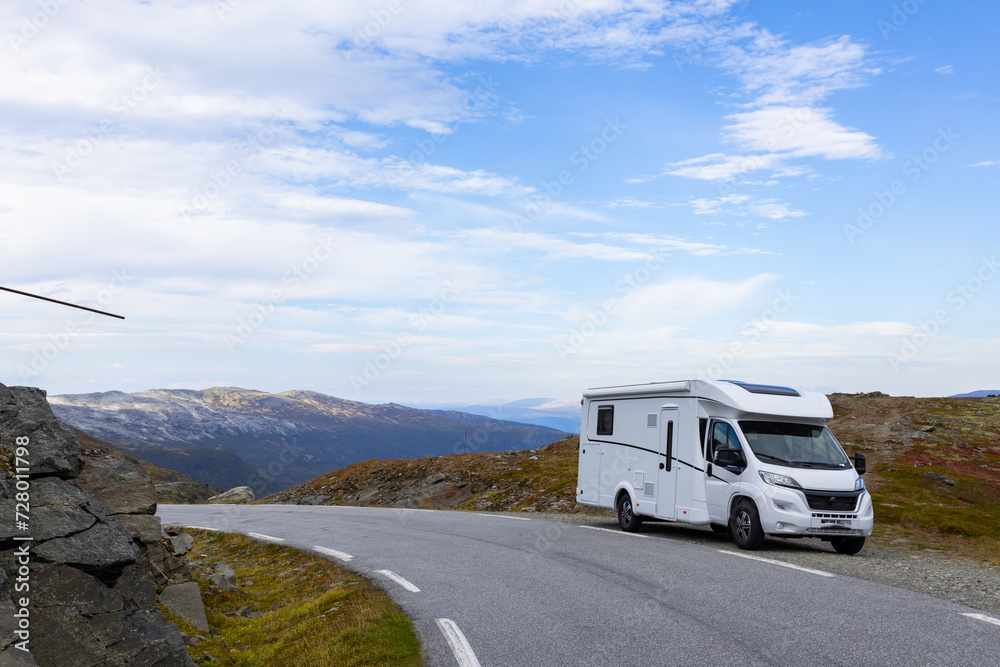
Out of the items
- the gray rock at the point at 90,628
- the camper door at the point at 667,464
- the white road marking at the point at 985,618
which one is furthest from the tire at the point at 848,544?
the gray rock at the point at 90,628

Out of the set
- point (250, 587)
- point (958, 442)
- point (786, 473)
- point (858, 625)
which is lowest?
point (250, 587)

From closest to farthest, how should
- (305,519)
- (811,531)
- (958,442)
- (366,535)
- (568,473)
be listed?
(811,531) < (366,535) < (305,519) < (568,473) < (958,442)

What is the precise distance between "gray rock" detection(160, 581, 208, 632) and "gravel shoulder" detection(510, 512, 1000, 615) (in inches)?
358

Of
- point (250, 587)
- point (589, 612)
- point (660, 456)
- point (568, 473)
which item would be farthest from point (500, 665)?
point (568, 473)

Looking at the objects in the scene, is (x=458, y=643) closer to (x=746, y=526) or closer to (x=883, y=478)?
(x=746, y=526)

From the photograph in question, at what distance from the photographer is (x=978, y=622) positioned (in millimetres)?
8352

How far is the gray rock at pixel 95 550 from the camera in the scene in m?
6.95

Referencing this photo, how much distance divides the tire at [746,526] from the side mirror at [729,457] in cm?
72

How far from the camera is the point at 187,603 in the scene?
10.3m

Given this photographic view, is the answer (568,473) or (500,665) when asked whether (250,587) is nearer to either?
(500,665)

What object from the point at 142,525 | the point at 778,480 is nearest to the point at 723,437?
the point at 778,480

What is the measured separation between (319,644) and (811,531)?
890cm

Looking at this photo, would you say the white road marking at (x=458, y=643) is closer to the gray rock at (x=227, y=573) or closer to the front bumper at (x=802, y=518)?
the gray rock at (x=227, y=573)

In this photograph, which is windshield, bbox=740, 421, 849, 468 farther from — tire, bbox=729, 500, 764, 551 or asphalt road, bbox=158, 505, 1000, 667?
asphalt road, bbox=158, 505, 1000, 667
